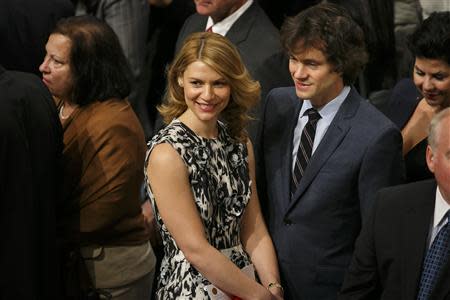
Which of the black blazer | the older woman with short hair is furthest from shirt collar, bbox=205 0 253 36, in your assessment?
the black blazer

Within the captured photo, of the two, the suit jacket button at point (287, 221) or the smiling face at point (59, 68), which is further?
the smiling face at point (59, 68)

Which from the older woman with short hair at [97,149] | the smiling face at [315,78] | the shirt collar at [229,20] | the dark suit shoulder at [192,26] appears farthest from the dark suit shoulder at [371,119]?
the dark suit shoulder at [192,26]

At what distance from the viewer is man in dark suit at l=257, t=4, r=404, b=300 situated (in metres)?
3.97

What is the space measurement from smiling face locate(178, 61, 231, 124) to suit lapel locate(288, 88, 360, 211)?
1.36 feet

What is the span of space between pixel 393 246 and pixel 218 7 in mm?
2074

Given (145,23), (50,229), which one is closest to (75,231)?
A: (50,229)

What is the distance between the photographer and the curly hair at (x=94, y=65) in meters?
4.38

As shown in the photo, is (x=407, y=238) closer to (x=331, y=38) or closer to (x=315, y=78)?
(x=315, y=78)

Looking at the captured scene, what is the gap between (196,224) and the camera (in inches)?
152

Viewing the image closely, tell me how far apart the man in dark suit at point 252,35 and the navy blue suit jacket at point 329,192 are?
0.64 metres

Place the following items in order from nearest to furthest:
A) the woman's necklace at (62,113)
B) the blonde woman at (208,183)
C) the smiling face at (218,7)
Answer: the blonde woman at (208,183)
the woman's necklace at (62,113)
the smiling face at (218,7)

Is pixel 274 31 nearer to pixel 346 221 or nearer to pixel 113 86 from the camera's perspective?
pixel 113 86

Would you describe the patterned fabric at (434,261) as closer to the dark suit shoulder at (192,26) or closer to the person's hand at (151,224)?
the person's hand at (151,224)

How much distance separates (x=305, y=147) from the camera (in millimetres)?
4129
